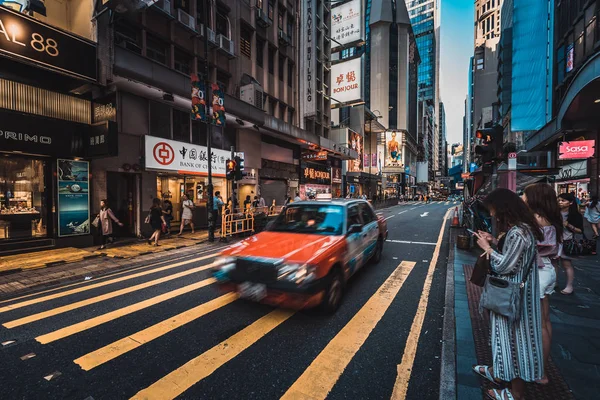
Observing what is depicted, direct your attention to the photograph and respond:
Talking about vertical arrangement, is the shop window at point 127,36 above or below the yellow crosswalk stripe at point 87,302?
above

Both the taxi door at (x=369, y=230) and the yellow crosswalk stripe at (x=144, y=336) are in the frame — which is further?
the taxi door at (x=369, y=230)

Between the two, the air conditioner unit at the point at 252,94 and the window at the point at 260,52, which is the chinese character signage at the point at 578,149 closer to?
the air conditioner unit at the point at 252,94

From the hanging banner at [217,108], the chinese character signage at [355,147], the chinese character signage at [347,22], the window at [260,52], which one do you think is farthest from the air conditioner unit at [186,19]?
the chinese character signage at [347,22]

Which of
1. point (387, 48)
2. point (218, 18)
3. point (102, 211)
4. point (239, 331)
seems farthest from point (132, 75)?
point (387, 48)

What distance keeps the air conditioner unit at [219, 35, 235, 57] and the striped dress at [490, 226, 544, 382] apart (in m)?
17.0

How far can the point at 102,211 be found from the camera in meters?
9.11

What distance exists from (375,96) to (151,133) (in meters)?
72.3

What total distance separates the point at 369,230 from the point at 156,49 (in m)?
13.7

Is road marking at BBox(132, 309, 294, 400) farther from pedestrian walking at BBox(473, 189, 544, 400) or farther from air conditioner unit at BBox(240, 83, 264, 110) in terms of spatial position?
air conditioner unit at BBox(240, 83, 264, 110)

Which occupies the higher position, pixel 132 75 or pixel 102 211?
pixel 132 75

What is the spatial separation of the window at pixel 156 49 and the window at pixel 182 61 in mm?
694

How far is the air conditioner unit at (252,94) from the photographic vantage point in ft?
54.4

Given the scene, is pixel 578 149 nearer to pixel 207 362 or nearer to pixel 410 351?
pixel 410 351

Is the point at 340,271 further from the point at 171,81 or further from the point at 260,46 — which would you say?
the point at 260,46
